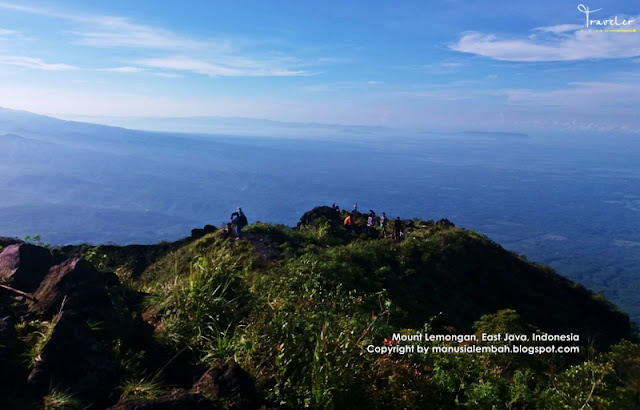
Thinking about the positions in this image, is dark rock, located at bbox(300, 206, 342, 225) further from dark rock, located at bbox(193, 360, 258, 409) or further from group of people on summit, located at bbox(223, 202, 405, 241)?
dark rock, located at bbox(193, 360, 258, 409)

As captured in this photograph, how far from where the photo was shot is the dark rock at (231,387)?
4910mm

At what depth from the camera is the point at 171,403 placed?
4496 mm

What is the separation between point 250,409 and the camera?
496 cm

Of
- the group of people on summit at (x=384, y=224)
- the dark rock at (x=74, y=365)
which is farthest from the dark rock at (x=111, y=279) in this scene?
the group of people on summit at (x=384, y=224)

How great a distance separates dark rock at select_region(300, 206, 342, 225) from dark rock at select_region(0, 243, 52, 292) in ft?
53.2

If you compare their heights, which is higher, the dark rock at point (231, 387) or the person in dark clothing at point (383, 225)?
the dark rock at point (231, 387)

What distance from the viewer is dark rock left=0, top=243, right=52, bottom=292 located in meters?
7.47

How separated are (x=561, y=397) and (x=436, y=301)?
996 cm

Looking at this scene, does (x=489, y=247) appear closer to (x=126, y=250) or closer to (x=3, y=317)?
(x=126, y=250)

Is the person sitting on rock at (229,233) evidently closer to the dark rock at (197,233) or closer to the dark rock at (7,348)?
the dark rock at (197,233)

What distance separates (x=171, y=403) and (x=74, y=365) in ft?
5.37

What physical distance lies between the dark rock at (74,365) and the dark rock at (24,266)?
8.54ft

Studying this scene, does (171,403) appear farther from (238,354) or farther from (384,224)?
(384,224)

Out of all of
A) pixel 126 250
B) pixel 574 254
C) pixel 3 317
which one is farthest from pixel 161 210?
pixel 3 317
